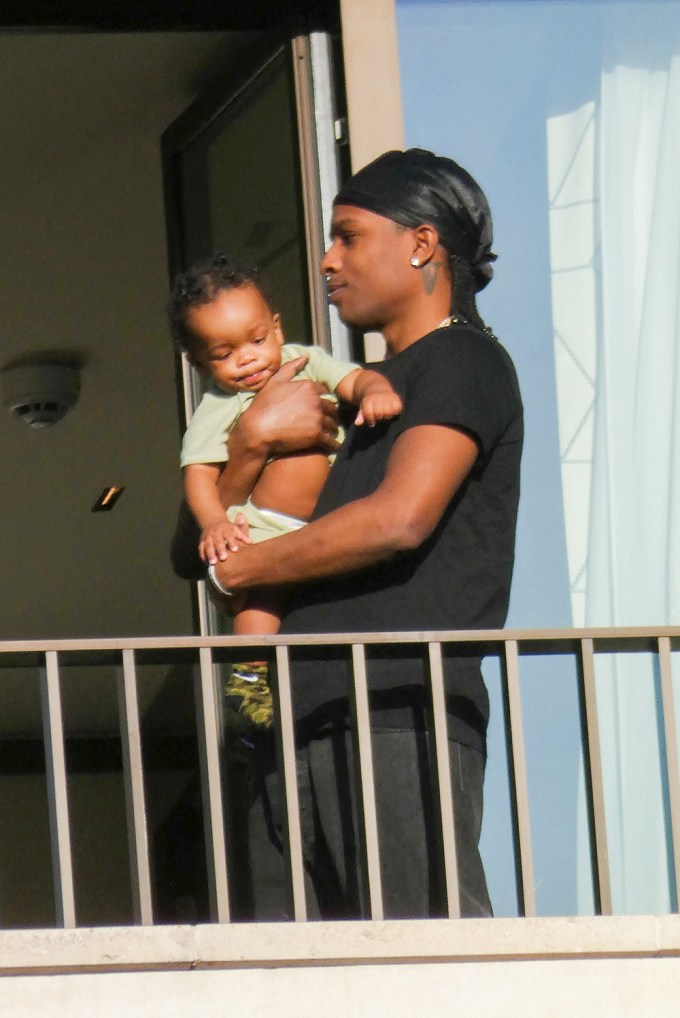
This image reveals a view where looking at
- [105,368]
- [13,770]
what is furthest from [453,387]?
[13,770]

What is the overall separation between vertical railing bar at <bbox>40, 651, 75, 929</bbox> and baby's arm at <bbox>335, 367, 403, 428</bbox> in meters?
0.61

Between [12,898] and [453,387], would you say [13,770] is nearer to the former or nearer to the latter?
[12,898]

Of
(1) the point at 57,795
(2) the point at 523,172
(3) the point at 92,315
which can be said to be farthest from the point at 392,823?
(3) the point at 92,315

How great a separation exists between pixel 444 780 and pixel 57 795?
0.59 meters

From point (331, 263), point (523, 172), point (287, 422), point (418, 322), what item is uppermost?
point (523, 172)

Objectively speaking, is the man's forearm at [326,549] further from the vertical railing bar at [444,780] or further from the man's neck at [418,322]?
the man's neck at [418,322]

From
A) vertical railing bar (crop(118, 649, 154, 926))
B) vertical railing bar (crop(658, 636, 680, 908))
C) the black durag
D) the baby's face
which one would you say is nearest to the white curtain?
vertical railing bar (crop(658, 636, 680, 908))

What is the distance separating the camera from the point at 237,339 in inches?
135

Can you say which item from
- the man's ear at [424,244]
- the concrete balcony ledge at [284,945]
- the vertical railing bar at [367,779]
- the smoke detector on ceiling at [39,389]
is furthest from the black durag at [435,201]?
the smoke detector on ceiling at [39,389]

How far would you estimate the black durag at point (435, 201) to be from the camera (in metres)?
3.37

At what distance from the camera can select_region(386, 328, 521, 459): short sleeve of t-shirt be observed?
10.2 feet

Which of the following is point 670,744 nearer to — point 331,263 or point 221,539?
point 221,539

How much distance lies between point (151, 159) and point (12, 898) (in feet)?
14.1

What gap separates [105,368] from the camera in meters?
6.87
